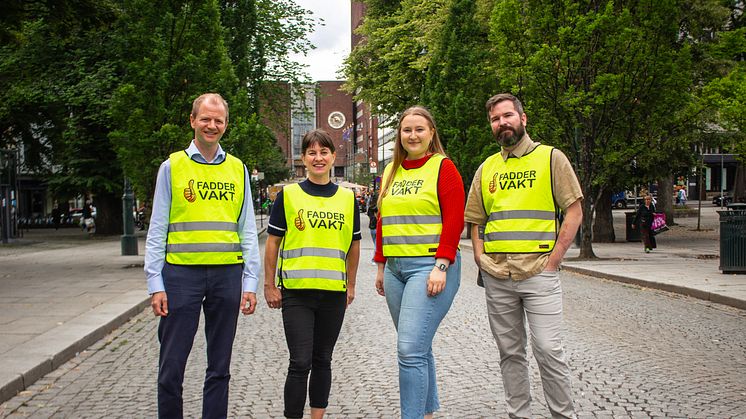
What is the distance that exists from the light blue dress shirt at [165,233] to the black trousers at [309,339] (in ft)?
0.83

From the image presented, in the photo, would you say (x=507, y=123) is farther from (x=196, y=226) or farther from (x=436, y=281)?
(x=196, y=226)

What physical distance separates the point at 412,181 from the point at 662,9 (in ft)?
52.7

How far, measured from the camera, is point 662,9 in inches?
723

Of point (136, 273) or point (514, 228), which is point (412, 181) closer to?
point (514, 228)

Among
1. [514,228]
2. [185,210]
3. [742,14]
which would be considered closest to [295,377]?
[185,210]

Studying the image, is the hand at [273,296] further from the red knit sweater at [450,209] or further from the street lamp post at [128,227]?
the street lamp post at [128,227]

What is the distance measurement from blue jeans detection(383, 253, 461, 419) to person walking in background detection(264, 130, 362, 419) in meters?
0.37

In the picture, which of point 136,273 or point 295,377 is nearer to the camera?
point 295,377

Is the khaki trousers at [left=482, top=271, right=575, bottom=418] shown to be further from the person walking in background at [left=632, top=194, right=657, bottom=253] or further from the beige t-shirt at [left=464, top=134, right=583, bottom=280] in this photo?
the person walking in background at [left=632, top=194, right=657, bottom=253]

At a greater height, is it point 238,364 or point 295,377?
point 295,377

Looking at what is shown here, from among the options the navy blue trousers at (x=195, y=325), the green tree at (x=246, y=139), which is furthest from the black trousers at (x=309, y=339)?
the green tree at (x=246, y=139)

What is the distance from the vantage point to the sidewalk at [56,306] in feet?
22.7

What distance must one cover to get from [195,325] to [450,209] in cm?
153

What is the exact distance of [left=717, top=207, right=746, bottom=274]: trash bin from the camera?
46.8ft
